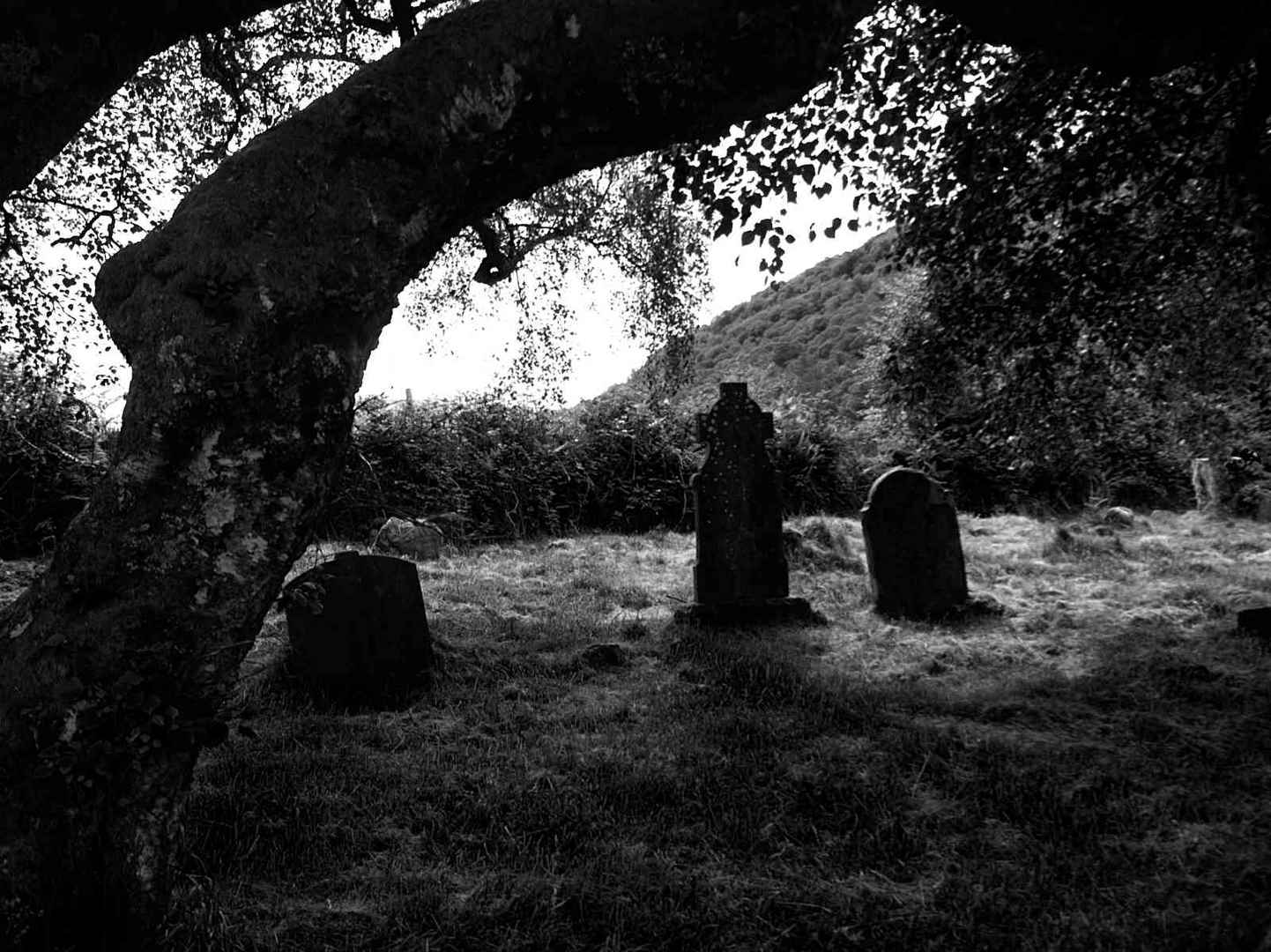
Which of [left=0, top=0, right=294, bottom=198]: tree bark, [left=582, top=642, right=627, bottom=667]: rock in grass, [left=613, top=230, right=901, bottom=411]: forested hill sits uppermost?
[left=613, top=230, right=901, bottom=411]: forested hill

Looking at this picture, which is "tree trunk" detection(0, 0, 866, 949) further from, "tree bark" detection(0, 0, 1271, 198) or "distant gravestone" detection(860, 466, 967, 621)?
"distant gravestone" detection(860, 466, 967, 621)

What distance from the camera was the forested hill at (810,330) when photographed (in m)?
28.8

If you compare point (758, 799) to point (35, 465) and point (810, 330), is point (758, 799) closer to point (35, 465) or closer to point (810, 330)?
point (35, 465)

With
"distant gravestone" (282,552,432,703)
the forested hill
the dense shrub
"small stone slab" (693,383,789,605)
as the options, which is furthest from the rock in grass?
the forested hill

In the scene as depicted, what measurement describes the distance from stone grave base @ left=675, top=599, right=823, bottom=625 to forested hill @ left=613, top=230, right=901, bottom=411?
1545cm

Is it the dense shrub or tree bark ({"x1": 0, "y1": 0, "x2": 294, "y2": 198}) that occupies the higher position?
tree bark ({"x1": 0, "y1": 0, "x2": 294, "y2": 198})

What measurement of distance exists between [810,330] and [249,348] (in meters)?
35.6

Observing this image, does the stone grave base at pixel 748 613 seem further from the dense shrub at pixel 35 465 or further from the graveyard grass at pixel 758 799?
the dense shrub at pixel 35 465

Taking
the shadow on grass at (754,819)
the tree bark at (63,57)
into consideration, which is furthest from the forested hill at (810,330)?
the tree bark at (63,57)

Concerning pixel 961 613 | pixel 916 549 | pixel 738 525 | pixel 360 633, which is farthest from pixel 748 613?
pixel 360 633

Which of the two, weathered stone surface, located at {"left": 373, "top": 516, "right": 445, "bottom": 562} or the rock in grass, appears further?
weathered stone surface, located at {"left": 373, "top": 516, "right": 445, "bottom": 562}

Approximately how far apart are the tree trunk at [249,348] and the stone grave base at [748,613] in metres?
5.41

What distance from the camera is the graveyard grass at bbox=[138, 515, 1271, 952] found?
305 centimetres

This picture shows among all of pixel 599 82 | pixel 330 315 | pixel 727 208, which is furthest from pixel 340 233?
pixel 727 208
